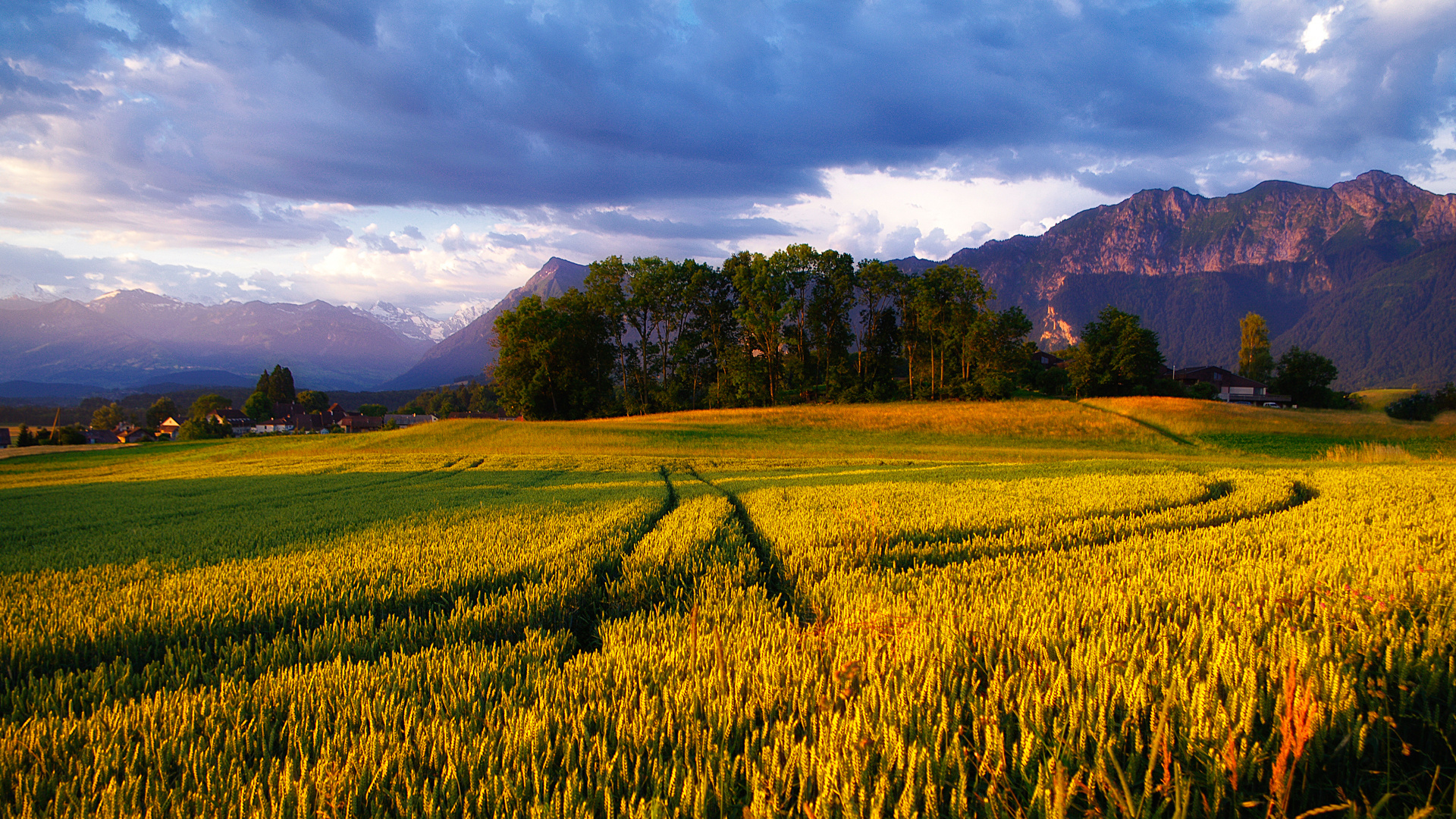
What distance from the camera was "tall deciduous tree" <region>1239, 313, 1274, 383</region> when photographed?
86188 millimetres

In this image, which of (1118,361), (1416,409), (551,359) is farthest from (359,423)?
(1416,409)

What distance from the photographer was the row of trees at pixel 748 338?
60156mm

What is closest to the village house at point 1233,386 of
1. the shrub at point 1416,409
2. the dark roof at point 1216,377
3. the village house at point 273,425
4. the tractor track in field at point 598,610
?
the dark roof at point 1216,377

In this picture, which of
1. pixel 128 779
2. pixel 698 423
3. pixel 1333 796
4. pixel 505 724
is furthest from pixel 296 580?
pixel 698 423

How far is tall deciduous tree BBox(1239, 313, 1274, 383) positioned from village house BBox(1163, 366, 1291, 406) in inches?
65.6

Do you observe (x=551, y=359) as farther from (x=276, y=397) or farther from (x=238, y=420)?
(x=238, y=420)

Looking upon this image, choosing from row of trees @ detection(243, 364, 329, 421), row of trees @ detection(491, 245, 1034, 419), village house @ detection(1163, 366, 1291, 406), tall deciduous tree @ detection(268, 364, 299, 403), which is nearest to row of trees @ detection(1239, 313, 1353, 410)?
village house @ detection(1163, 366, 1291, 406)

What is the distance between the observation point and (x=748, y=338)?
66938 mm

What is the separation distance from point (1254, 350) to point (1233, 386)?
6671 millimetres

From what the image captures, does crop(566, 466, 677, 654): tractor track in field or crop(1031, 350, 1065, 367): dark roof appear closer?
crop(566, 466, 677, 654): tractor track in field

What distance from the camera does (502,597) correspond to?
164 inches

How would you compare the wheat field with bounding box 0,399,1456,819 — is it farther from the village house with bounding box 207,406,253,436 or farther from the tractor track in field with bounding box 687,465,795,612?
the village house with bounding box 207,406,253,436

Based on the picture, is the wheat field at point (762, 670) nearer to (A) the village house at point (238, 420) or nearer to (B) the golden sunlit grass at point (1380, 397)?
(B) the golden sunlit grass at point (1380, 397)

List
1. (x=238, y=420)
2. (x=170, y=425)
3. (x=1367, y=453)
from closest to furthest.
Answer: (x=1367, y=453), (x=238, y=420), (x=170, y=425)
